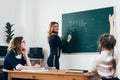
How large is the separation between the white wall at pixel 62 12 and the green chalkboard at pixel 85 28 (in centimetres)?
12

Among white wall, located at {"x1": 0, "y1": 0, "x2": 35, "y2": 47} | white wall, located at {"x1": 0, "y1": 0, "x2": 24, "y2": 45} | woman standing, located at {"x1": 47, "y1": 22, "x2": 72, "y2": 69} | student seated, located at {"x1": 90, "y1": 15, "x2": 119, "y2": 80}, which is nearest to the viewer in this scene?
student seated, located at {"x1": 90, "y1": 15, "x2": 119, "y2": 80}

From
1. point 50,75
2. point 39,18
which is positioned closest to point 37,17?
point 39,18

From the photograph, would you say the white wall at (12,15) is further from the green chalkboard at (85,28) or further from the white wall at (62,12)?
the green chalkboard at (85,28)

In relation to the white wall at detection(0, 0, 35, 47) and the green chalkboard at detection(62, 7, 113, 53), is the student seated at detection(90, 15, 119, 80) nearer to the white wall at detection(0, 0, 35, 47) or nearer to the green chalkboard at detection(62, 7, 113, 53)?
the green chalkboard at detection(62, 7, 113, 53)

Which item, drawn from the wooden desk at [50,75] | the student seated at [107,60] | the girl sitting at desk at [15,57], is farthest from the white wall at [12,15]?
the student seated at [107,60]

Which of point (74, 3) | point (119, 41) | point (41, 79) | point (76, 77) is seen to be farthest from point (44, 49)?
point (76, 77)

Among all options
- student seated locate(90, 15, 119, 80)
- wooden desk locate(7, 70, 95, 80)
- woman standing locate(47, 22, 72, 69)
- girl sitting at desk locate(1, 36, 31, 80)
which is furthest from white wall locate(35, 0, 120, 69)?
student seated locate(90, 15, 119, 80)

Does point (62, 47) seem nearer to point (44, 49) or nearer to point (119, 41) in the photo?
point (44, 49)

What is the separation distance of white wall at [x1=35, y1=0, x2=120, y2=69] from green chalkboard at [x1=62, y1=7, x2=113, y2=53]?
121 mm

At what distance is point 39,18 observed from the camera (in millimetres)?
6438

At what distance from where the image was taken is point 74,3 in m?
5.72

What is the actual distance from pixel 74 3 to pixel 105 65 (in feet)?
10.9

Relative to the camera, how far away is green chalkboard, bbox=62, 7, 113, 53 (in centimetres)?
519

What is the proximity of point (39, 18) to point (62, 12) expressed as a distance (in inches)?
32.5
